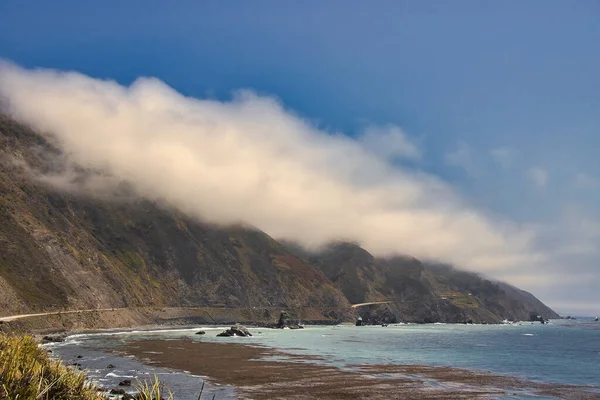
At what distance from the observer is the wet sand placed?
45.2 metres

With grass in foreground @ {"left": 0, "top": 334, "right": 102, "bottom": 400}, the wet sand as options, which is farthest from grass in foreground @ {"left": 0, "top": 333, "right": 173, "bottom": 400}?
the wet sand

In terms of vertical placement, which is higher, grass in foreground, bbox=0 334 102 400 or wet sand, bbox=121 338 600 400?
grass in foreground, bbox=0 334 102 400

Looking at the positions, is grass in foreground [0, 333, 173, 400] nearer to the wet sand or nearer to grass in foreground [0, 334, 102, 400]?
grass in foreground [0, 334, 102, 400]

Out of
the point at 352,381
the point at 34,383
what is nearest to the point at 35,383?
the point at 34,383

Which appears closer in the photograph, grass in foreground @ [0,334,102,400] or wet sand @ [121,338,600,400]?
grass in foreground @ [0,334,102,400]

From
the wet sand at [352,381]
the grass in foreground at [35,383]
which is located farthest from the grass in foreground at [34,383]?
the wet sand at [352,381]

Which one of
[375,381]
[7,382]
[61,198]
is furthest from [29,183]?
[7,382]

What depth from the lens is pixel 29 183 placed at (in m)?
183

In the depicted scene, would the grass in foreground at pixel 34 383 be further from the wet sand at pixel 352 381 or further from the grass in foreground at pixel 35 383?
the wet sand at pixel 352 381

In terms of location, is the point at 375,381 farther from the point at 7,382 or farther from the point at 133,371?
the point at 7,382

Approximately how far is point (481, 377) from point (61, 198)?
188 m

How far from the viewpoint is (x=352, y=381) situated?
52781mm

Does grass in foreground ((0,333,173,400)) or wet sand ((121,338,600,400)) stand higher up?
grass in foreground ((0,333,173,400))

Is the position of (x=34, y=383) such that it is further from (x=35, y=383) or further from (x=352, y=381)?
Answer: (x=352, y=381)
